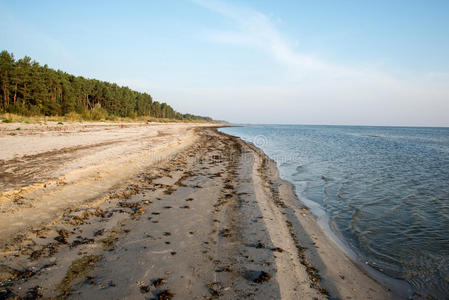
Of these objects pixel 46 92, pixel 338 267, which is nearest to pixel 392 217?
pixel 338 267

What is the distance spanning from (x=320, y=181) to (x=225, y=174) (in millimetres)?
4686

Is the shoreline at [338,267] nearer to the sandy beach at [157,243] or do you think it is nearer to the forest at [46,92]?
the sandy beach at [157,243]

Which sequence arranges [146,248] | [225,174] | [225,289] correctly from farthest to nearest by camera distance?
[225,174] → [146,248] → [225,289]

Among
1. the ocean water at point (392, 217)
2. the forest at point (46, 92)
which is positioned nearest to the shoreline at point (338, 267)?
the ocean water at point (392, 217)

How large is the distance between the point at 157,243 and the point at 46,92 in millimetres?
49720

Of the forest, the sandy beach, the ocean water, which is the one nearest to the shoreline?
the sandy beach

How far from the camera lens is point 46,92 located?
40.5m

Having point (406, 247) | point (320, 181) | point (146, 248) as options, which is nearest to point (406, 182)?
point (320, 181)

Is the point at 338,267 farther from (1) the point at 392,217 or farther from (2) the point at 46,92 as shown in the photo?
(2) the point at 46,92

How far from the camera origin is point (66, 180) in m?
6.80

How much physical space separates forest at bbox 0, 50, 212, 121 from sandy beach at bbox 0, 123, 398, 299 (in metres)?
36.0

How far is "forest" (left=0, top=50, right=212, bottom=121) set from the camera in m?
34.4

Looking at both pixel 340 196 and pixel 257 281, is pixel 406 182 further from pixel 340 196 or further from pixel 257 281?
Answer: pixel 257 281

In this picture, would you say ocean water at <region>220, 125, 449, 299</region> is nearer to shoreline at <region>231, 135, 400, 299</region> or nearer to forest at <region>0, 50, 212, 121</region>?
shoreline at <region>231, 135, 400, 299</region>
